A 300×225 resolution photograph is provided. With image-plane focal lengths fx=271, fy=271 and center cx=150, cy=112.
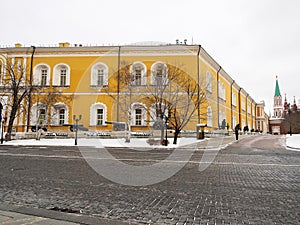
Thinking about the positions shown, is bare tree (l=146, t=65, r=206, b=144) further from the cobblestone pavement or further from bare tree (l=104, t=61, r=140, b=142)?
the cobblestone pavement

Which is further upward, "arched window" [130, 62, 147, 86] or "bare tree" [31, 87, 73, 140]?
"arched window" [130, 62, 147, 86]

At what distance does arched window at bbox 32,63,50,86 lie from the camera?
35469 millimetres

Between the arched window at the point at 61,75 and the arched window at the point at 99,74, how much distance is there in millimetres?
3360

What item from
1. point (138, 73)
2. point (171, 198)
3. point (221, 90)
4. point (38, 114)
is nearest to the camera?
point (171, 198)

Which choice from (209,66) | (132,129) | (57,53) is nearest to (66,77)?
(57,53)

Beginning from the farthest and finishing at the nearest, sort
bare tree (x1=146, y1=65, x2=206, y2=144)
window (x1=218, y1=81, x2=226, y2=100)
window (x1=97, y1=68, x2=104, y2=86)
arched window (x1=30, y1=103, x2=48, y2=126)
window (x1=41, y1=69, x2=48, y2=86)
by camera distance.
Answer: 1. window (x1=218, y1=81, x2=226, y2=100)
2. window (x1=41, y1=69, x2=48, y2=86)
3. window (x1=97, y1=68, x2=104, y2=86)
4. arched window (x1=30, y1=103, x2=48, y2=126)
5. bare tree (x1=146, y1=65, x2=206, y2=144)

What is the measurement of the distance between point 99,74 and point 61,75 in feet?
17.0

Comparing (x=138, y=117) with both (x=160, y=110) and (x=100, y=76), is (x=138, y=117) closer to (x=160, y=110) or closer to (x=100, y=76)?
(x=100, y=76)

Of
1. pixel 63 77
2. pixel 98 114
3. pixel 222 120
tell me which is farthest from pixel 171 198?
pixel 222 120

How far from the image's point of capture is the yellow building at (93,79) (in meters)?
31.5

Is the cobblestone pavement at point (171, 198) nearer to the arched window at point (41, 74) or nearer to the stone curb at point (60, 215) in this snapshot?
the stone curb at point (60, 215)

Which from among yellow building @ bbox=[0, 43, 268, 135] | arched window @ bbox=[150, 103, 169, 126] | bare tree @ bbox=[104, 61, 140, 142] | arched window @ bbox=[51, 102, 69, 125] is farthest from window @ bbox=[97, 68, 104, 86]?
arched window @ bbox=[150, 103, 169, 126]

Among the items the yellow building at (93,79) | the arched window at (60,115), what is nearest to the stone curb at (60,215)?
the yellow building at (93,79)

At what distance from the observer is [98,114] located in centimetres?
3425
